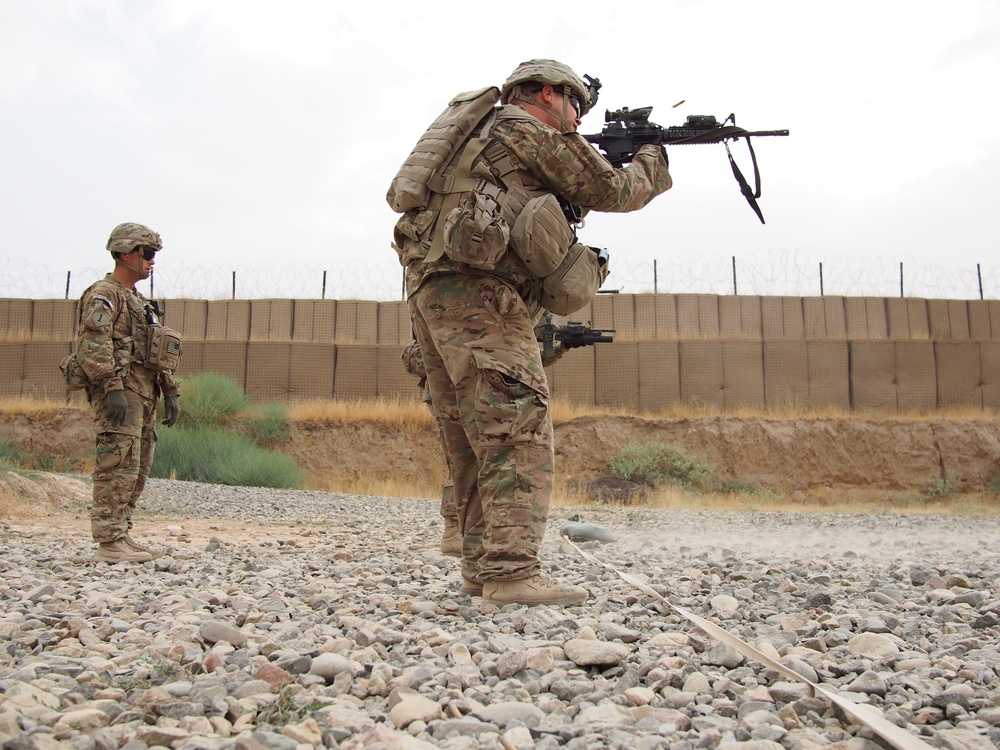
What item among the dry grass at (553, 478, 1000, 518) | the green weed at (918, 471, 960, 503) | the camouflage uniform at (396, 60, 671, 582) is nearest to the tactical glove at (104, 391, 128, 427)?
the camouflage uniform at (396, 60, 671, 582)

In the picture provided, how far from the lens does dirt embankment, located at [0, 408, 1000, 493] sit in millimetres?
14023

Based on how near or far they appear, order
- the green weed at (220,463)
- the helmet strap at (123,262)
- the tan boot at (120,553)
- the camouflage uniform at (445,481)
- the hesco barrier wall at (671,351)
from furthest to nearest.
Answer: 1. the hesco barrier wall at (671,351)
2. the green weed at (220,463)
3. the helmet strap at (123,262)
4. the camouflage uniform at (445,481)
5. the tan boot at (120,553)

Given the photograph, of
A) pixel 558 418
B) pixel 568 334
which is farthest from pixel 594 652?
pixel 558 418

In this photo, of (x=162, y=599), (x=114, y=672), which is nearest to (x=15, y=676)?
(x=114, y=672)

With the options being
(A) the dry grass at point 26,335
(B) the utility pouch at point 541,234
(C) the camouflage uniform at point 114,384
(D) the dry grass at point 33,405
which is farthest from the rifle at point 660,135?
(A) the dry grass at point 26,335

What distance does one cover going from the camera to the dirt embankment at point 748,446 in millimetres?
14023

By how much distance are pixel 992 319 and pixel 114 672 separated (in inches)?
696

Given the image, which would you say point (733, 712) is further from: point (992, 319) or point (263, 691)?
point (992, 319)

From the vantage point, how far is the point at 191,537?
5.89 metres

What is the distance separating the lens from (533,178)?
2889 millimetres

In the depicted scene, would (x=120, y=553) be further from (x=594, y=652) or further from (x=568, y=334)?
(x=568, y=334)

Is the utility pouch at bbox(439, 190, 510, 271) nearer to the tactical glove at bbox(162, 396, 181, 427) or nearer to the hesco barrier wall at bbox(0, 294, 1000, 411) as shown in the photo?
the tactical glove at bbox(162, 396, 181, 427)

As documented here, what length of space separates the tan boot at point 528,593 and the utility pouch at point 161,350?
2.62 m

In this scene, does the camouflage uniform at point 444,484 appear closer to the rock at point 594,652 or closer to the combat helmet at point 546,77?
the combat helmet at point 546,77
